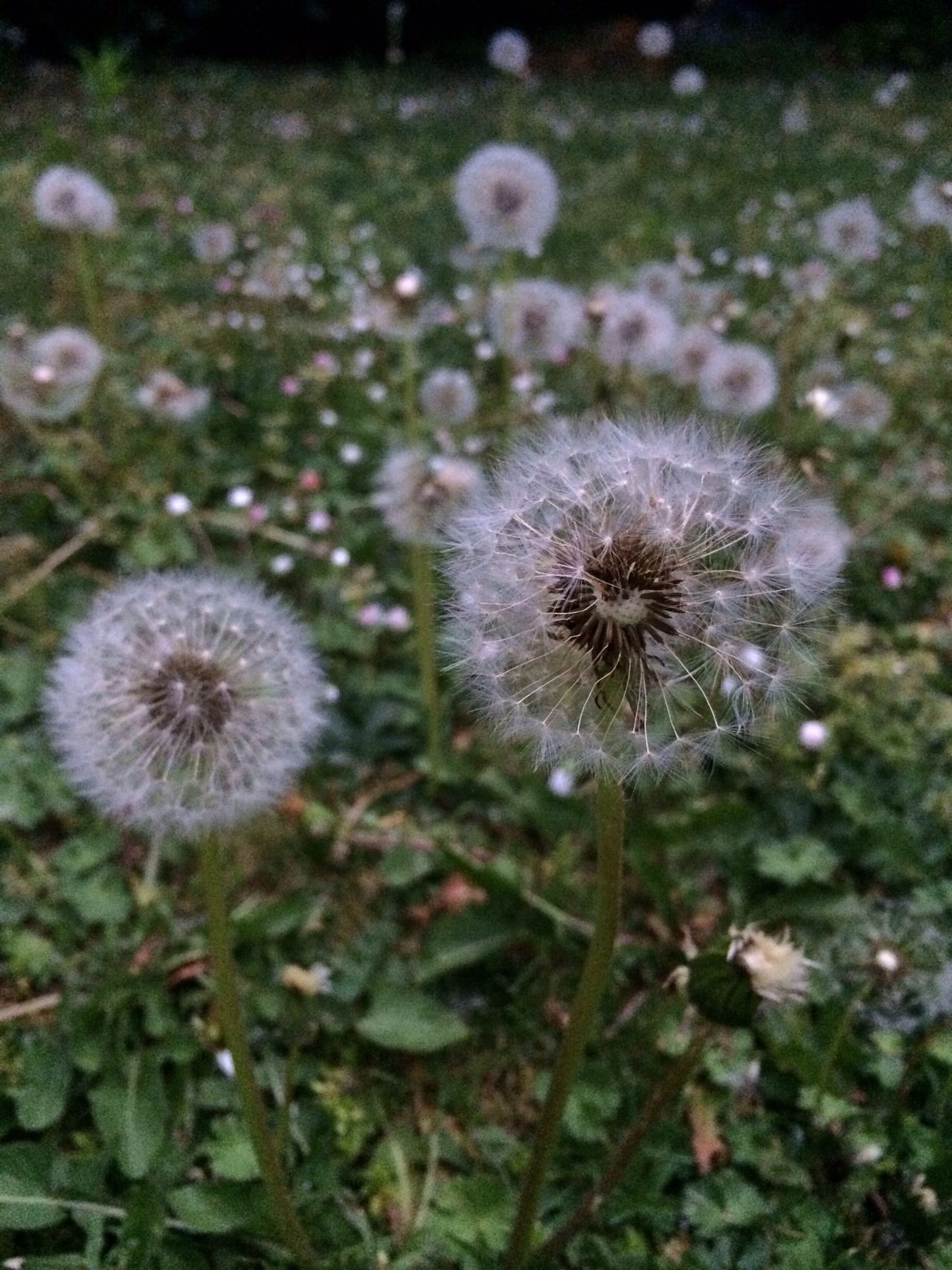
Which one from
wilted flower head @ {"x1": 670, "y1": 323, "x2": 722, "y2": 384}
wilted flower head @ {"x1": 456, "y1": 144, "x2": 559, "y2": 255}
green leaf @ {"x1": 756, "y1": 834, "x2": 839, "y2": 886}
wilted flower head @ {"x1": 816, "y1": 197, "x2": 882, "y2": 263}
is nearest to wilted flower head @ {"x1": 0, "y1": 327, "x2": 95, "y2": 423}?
wilted flower head @ {"x1": 456, "y1": 144, "x2": 559, "y2": 255}

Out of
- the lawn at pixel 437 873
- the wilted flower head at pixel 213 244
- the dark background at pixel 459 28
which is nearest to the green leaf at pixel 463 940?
the lawn at pixel 437 873

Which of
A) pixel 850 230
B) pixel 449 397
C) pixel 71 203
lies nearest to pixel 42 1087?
pixel 449 397

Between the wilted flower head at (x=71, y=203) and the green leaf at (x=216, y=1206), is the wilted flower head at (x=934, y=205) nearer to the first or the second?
the wilted flower head at (x=71, y=203)

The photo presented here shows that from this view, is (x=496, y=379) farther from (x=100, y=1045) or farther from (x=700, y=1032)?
(x=700, y=1032)

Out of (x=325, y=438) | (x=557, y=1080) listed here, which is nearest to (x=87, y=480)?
(x=325, y=438)

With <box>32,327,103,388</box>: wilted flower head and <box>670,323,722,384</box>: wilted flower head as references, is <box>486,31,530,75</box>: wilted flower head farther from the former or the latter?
<box>32,327,103,388</box>: wilted flower head

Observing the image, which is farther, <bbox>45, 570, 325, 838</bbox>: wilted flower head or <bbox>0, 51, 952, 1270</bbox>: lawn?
<bbox>0, 51, 952, 1270</bbox>: lawn
